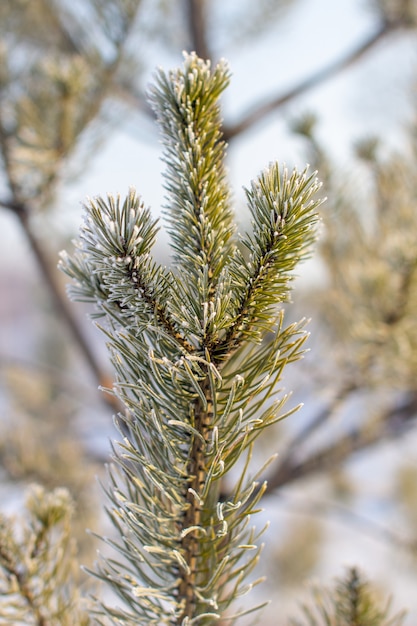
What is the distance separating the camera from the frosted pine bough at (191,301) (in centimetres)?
15

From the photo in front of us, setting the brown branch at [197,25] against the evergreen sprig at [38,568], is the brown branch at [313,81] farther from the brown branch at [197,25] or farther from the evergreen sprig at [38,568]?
the evergreen sprig at [38,568]

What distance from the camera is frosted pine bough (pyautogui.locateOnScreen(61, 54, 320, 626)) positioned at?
15 centimetres

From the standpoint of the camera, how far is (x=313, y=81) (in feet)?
1.88

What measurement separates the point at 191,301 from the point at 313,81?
0.50 m

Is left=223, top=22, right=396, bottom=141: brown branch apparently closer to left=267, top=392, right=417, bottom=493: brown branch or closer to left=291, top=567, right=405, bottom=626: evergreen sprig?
left=267, top=392, right=417, bottom=493: brown branch

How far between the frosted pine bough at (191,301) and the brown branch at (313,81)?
450 mm

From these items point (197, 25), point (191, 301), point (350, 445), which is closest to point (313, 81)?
point (197, 25)

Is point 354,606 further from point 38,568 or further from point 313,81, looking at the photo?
point 313,81

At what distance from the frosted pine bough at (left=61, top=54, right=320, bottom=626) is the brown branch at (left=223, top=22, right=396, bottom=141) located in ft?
1.48

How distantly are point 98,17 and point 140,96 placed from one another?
0.23 metres

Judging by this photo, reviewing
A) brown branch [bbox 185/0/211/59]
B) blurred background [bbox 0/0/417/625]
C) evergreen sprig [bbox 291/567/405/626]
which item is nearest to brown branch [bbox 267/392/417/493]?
blurred background [bbox 0/0/417/625]

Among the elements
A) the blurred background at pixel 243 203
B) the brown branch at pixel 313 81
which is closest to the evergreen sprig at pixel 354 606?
the blurred background at pixel 243 203

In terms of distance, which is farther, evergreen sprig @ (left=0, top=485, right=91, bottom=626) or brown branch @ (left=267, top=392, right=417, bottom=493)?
brown branch @ (left=267, top=392, right=417, bottom=493)

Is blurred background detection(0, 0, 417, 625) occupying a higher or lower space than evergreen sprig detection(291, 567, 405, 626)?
higher
